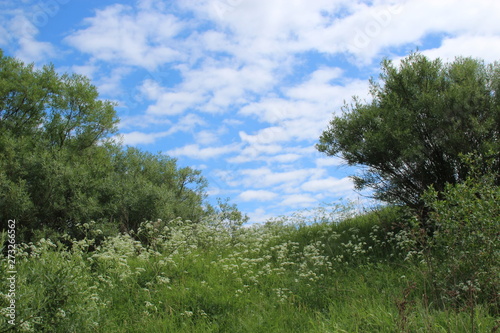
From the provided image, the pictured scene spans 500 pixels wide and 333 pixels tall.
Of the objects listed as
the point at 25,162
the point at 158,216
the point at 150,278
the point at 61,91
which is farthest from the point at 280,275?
the point at 61,91

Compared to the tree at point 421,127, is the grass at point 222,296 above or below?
below

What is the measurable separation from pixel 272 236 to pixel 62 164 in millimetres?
9931

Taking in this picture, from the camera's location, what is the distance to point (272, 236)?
11.9 metres

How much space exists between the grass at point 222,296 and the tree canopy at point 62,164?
7.64 m

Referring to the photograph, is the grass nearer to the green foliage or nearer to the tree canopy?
the green foliage

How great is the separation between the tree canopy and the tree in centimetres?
1063

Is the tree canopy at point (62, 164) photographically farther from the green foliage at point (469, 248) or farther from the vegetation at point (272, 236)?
the green foliage at point (469, 248)

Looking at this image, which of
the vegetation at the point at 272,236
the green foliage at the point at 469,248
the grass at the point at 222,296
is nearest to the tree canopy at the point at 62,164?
the vegetation at the point at 272,236

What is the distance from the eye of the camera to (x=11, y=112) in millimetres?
19188

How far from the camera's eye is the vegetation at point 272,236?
225 inches

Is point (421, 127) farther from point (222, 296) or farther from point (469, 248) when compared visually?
point (222, 296)

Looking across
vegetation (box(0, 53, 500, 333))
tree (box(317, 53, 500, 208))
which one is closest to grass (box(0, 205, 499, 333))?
vegetation (box(0, 53, 500, 333))

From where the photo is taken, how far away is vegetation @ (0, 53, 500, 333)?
572cm

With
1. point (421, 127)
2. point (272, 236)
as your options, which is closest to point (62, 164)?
point (272, 236)
